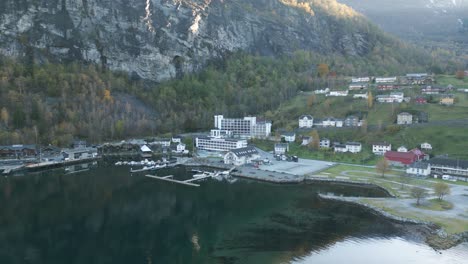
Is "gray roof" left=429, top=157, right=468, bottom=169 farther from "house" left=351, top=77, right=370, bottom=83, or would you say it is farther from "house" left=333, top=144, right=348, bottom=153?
"house" left=351, top=77, right=370, bottom=83

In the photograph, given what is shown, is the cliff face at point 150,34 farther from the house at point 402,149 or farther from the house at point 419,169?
the house at point 419,169

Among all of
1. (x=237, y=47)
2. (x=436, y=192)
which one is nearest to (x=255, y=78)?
(x=237, y=47)

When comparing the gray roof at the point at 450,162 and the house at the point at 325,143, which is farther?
the house at the point at 325,143

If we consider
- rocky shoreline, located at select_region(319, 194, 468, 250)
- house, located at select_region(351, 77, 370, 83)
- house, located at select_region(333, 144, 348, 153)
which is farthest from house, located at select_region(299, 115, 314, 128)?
rocky shoreline, located at select_region(319, 194, 468, 250)

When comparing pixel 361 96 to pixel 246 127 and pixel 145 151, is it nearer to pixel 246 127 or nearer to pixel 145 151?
pixel 246 127

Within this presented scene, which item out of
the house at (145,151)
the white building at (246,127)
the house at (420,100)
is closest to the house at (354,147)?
the white building at (246,127)

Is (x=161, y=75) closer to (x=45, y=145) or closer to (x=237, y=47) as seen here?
(x=237, y=47)
